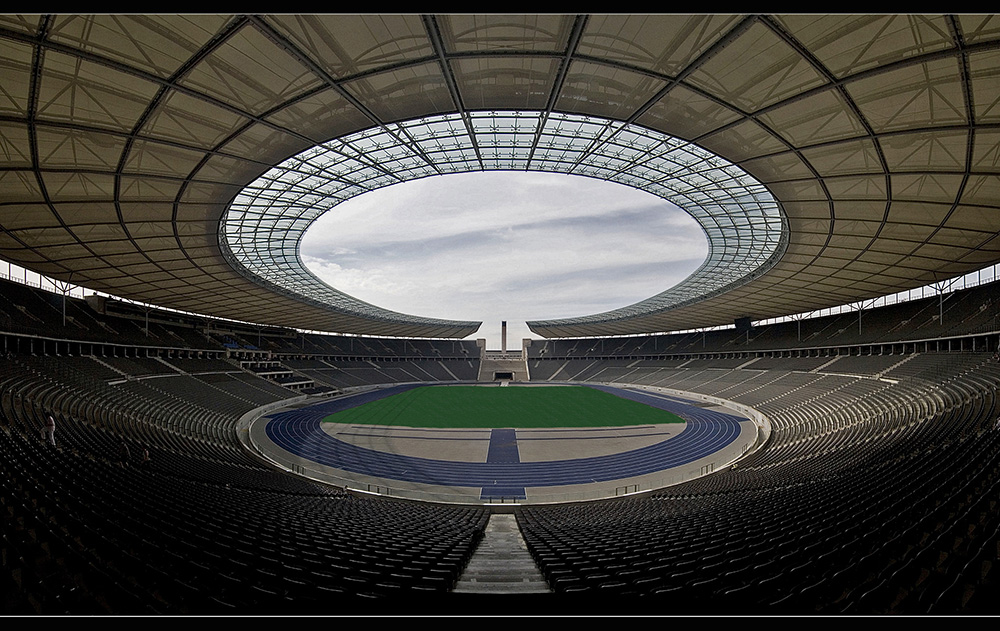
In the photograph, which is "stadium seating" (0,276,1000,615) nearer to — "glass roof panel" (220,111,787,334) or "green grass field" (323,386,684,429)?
"glass roof panel" (220,111,787,334)

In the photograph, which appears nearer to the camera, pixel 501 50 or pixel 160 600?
pixel 160 600

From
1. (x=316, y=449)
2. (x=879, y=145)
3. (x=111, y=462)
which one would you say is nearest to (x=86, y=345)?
A: (x=316, y=449)

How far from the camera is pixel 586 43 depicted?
8977 mm

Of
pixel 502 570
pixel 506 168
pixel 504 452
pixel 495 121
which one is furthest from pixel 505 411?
pixel 502 570

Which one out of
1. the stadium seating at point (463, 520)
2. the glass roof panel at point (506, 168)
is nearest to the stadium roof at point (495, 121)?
the glass roof panel at point (506, 168)

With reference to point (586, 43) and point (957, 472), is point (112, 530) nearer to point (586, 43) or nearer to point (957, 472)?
point (586, 43)

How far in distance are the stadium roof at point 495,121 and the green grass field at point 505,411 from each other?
20.3 metres

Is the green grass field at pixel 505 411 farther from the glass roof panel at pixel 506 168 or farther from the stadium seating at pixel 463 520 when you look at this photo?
the glass roof panel at pixel 506 168

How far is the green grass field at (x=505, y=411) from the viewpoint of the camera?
123 ft

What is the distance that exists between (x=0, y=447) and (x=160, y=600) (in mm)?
10417

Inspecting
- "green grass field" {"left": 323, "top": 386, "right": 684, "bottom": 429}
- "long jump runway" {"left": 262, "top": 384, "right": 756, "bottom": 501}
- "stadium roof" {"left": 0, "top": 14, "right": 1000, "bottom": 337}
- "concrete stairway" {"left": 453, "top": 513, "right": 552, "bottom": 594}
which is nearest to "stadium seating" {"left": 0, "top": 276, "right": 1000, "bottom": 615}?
"concrete stairway" {"left": 453, "top": 513, "right": 552, "bottom": 594}

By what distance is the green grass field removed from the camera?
37.6m

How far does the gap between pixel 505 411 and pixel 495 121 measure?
3483 cm

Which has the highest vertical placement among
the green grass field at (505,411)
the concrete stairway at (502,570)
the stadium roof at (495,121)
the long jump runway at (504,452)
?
the stadium roof at (495,121)
